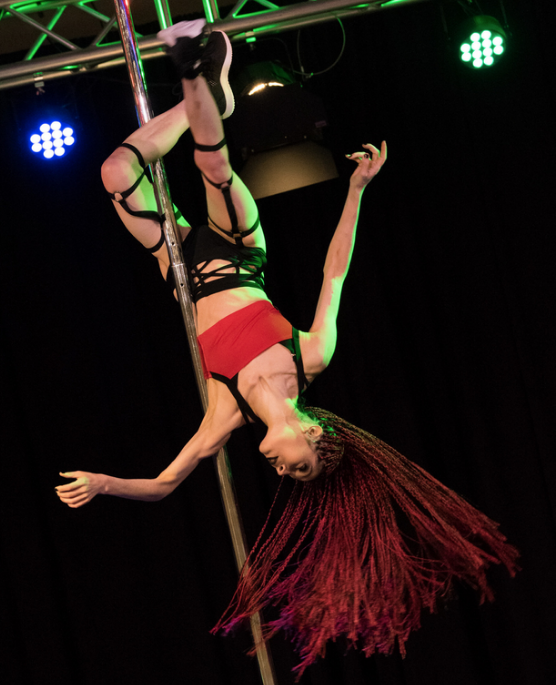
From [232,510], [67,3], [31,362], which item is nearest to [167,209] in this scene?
[232,510]

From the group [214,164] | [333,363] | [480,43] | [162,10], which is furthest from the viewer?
[333,363]

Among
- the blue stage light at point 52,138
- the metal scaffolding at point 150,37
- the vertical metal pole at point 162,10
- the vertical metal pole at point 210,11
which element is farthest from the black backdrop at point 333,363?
the vertical metal pole at point 162,10

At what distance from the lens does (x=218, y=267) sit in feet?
8.14

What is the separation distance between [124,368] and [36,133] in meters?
1.31

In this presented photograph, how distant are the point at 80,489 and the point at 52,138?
236cm

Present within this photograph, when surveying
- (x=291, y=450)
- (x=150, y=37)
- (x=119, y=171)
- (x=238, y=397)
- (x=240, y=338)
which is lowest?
(x=291, y=450)

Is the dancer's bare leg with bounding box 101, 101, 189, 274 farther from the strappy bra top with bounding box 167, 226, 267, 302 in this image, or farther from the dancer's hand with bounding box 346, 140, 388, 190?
the dancer's hand with bounding box 346, 140, 388, 190

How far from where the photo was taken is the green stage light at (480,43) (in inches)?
147

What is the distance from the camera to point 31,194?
4.02m

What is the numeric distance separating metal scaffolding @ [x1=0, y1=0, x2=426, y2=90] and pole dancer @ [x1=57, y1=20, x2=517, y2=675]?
4.31 ft

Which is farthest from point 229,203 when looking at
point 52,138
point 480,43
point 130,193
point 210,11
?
point 480,43

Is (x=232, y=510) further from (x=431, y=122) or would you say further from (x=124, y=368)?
(x=431, y=122)

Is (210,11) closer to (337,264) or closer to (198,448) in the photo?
(337,264)

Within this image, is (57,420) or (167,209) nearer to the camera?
(167,209)
